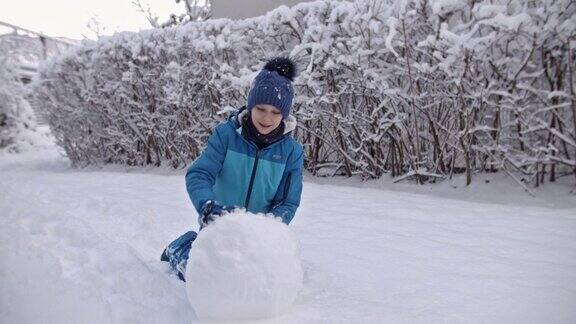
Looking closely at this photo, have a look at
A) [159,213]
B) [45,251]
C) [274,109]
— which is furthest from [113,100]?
[274,109]

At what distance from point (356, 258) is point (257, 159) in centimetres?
82

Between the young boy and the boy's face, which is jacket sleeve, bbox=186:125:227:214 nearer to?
the young boy

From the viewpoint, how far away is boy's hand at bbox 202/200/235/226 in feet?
5.79

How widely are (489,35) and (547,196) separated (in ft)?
4.94

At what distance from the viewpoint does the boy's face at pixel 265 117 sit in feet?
7.18

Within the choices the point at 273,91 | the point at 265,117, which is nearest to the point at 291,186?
the point at 265,117

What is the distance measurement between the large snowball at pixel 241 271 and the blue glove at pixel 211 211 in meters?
0.14

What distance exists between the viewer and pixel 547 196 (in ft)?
11.8

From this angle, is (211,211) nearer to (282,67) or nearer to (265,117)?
(265,117)

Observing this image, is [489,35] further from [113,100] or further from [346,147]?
[113,100]

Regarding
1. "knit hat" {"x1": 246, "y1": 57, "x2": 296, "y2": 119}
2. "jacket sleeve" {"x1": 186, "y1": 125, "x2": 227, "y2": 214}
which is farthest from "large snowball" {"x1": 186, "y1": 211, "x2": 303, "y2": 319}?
"knit hat" {"x1": 246, "y1": 57, "x2": 296, "y2": 119}

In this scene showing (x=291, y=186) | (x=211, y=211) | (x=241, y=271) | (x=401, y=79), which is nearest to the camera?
(x=241, y=271)

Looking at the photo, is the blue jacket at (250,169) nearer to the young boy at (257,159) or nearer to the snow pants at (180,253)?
the young boy at (257,159)

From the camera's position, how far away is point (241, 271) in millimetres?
1484
